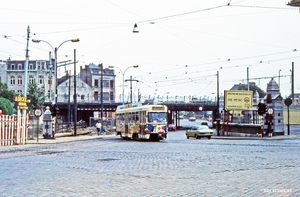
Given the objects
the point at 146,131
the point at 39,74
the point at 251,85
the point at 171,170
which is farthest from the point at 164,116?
the point at 251,85

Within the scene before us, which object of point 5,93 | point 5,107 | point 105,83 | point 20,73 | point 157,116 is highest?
point 20,73

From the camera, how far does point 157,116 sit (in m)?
42.0

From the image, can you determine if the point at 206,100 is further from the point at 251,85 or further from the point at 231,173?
the point at 231,173

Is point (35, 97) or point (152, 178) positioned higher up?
point (35, 97)

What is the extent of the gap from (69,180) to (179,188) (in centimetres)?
322

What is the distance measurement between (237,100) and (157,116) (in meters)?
20.7

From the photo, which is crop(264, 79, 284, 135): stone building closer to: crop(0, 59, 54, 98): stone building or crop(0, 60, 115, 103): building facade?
crop(0, 60, 115, 103): building facade

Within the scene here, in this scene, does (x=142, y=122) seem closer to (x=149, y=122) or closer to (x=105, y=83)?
(x=149, y=122)

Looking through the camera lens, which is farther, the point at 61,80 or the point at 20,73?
the point at 61,80

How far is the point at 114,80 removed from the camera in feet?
490

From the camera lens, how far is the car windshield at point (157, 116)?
137 ft

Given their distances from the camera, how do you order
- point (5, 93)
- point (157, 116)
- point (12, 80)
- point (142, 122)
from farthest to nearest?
1. point (12, 80)
2. point (5, 93)
3. point (142, 122)
4. point (157, 116)

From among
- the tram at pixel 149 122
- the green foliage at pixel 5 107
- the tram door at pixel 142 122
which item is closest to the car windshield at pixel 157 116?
the tram at pixel 149 122

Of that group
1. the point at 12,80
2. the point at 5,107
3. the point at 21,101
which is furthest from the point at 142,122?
the point at 12,80
